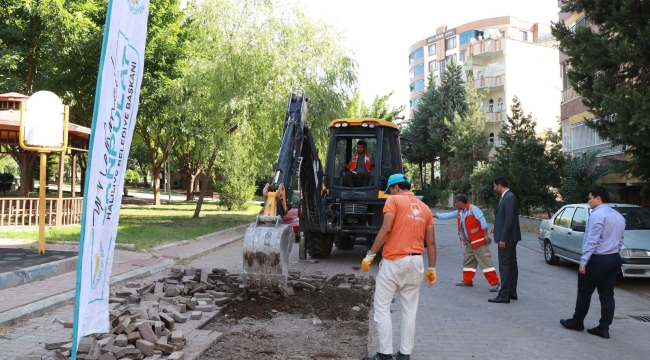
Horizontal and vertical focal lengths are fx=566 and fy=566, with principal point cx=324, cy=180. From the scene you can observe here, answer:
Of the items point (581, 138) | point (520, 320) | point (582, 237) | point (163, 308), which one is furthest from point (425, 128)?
point (163, 308)

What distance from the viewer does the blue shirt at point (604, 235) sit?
700 cm

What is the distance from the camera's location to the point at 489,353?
239 inches

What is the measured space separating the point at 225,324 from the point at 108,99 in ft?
13.1

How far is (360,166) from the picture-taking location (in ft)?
43.9

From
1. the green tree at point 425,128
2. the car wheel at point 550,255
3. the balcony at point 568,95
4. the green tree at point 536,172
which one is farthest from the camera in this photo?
the green tree at point 425,128

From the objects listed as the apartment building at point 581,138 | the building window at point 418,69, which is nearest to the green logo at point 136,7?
the apartment building at point 581,138

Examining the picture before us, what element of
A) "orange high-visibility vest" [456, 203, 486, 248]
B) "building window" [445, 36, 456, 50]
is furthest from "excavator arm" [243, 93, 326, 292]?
"building window" [445, 36, 456, 50]

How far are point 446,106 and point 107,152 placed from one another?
45687mm

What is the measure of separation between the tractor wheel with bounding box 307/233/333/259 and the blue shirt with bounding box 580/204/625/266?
7.32 m

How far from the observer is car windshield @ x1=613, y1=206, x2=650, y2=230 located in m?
11.5

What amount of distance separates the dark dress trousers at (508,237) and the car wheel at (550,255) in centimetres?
538

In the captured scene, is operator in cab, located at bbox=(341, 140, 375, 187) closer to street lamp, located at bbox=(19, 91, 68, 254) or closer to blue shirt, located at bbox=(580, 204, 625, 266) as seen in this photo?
Result: street lamp, located at bbox=(19, 91, 68, 254)

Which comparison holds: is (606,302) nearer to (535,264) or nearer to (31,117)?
(535,264)

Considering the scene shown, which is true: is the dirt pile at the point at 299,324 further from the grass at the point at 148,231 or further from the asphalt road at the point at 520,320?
the grass at the point at 148,231
